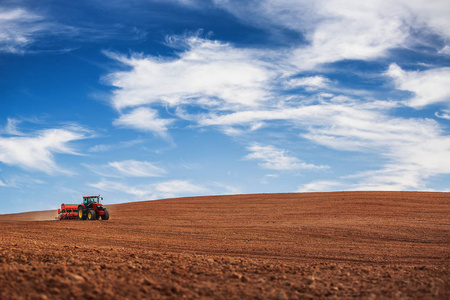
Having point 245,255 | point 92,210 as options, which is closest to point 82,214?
point 92,210

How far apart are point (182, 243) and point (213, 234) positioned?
365 cm

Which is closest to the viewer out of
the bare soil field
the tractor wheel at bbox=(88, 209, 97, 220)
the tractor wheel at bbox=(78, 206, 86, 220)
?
the bare soil field

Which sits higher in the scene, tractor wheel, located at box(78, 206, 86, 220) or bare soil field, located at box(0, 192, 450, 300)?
tractor wheel, located at box(78, 206, 86, 220)

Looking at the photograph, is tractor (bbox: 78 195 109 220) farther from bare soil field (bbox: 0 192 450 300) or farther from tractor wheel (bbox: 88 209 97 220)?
bare soil field (bbox: 0 192 450 300)

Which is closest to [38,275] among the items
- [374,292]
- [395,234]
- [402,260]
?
[374,292]

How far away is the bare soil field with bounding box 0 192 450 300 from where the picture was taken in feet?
28.5

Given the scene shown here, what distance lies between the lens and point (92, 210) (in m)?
31.9

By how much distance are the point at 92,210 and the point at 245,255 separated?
19.0m

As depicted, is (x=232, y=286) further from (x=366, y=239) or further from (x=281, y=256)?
(x=366, y=239)

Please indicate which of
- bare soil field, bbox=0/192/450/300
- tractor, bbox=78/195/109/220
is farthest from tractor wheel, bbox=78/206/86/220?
bare soil field, bbox=0/192/450/300

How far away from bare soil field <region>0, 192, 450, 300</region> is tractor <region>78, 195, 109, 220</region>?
104 inches

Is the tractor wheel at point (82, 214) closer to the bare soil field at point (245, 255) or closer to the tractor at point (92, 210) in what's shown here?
the tractor at point (92, 210)

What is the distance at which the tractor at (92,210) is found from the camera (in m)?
31.9

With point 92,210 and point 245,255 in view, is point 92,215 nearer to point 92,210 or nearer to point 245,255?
point 92,210
